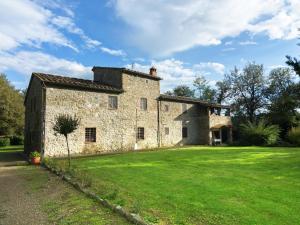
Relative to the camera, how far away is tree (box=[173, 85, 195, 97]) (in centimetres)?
6131

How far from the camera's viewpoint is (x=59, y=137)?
21.5 metres

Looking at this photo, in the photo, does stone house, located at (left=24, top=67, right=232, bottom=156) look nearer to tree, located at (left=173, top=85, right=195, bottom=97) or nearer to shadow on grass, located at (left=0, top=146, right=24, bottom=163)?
shadow on grass, located at (left=0, top=146, right=24, bottom=163)

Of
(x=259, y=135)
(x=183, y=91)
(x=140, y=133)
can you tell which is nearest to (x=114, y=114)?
(x=140, y=133)

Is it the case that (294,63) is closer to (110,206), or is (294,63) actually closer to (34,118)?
(110,206)

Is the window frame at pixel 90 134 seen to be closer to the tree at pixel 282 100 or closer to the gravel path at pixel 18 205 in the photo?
the gravel path at pixel 18 205

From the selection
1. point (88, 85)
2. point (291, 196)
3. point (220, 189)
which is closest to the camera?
point (291, 196)

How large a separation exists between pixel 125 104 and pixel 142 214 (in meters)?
20.3

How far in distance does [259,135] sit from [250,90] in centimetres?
1757

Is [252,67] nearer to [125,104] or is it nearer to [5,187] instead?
[125,104]

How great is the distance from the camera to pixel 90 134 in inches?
936

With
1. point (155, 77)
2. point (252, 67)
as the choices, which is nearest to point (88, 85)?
point (155, 77)

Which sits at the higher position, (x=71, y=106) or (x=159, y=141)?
(x=71, y=106)

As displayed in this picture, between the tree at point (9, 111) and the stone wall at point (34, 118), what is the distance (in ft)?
53.4

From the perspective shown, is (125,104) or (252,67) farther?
(252,67)
